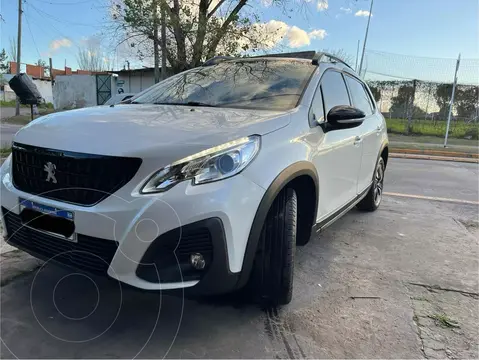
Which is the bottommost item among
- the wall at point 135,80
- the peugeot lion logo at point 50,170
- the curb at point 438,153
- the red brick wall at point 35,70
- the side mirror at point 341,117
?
the curb at point 438,153

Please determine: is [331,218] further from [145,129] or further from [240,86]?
[145,129]

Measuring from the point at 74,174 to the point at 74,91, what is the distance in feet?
89.0

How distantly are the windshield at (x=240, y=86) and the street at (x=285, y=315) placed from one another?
1.38 metres

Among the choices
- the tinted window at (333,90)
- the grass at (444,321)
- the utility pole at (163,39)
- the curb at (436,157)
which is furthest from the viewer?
the curb at (436,157)

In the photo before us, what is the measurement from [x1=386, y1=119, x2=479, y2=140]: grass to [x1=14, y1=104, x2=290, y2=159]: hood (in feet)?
55.0

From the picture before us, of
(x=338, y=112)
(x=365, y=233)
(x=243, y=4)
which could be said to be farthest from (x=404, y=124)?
(x=338, y=112)

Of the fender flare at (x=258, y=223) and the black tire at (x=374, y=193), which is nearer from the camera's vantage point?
the fender flare at (x=258, y=223)

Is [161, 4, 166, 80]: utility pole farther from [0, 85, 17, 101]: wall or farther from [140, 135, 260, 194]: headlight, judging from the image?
[0, 85, 17, 101]: wall

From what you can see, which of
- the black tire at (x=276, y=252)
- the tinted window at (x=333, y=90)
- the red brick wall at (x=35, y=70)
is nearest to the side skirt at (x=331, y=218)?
the black tire at (x=276, y=252)

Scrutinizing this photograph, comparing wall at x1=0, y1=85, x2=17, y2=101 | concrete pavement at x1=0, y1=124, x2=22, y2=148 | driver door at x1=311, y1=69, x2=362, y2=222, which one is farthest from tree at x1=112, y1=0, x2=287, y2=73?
wall at x1=0, y1=85, x2=17, y2=101

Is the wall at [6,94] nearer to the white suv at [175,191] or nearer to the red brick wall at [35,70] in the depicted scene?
the red brick wall at [35,70]

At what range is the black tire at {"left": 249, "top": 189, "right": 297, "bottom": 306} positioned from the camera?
224 cm

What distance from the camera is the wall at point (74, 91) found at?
25.7m

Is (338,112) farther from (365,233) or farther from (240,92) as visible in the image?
(365,233)
